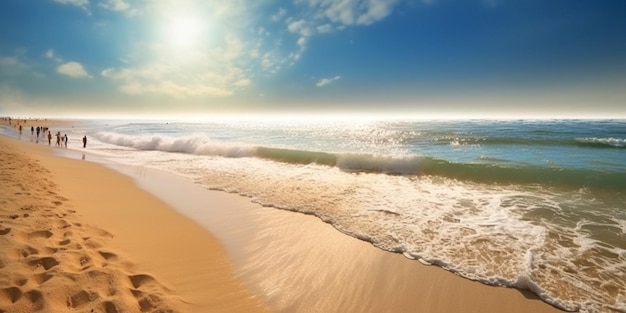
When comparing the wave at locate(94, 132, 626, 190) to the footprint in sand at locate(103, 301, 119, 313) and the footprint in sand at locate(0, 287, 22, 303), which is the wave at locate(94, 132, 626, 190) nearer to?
the footprint in sand at locate(103, 301, 119, 313)

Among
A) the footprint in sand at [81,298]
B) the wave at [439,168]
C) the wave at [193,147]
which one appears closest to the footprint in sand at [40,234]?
the footprint in sand at [81,298]

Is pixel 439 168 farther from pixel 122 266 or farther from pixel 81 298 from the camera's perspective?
pixel 81 298

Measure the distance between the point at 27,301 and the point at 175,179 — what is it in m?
10.6

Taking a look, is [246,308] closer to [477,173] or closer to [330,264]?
[330,264]

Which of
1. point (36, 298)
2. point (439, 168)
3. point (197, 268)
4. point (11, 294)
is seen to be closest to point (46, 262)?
point (11, 294)

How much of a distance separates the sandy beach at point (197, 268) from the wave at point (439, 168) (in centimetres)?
1095

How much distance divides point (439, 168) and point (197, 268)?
602 inches

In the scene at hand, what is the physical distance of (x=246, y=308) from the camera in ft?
13.1

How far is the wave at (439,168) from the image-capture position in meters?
13.2

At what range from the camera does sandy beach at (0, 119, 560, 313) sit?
3.43 meters

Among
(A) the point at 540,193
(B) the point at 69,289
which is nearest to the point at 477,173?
(A) the point at 540,193

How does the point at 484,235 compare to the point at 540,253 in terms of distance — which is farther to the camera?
the point at 484,235

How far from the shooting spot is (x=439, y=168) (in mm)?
16609

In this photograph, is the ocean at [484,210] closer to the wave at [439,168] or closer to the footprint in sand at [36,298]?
the wave at [439,168]
